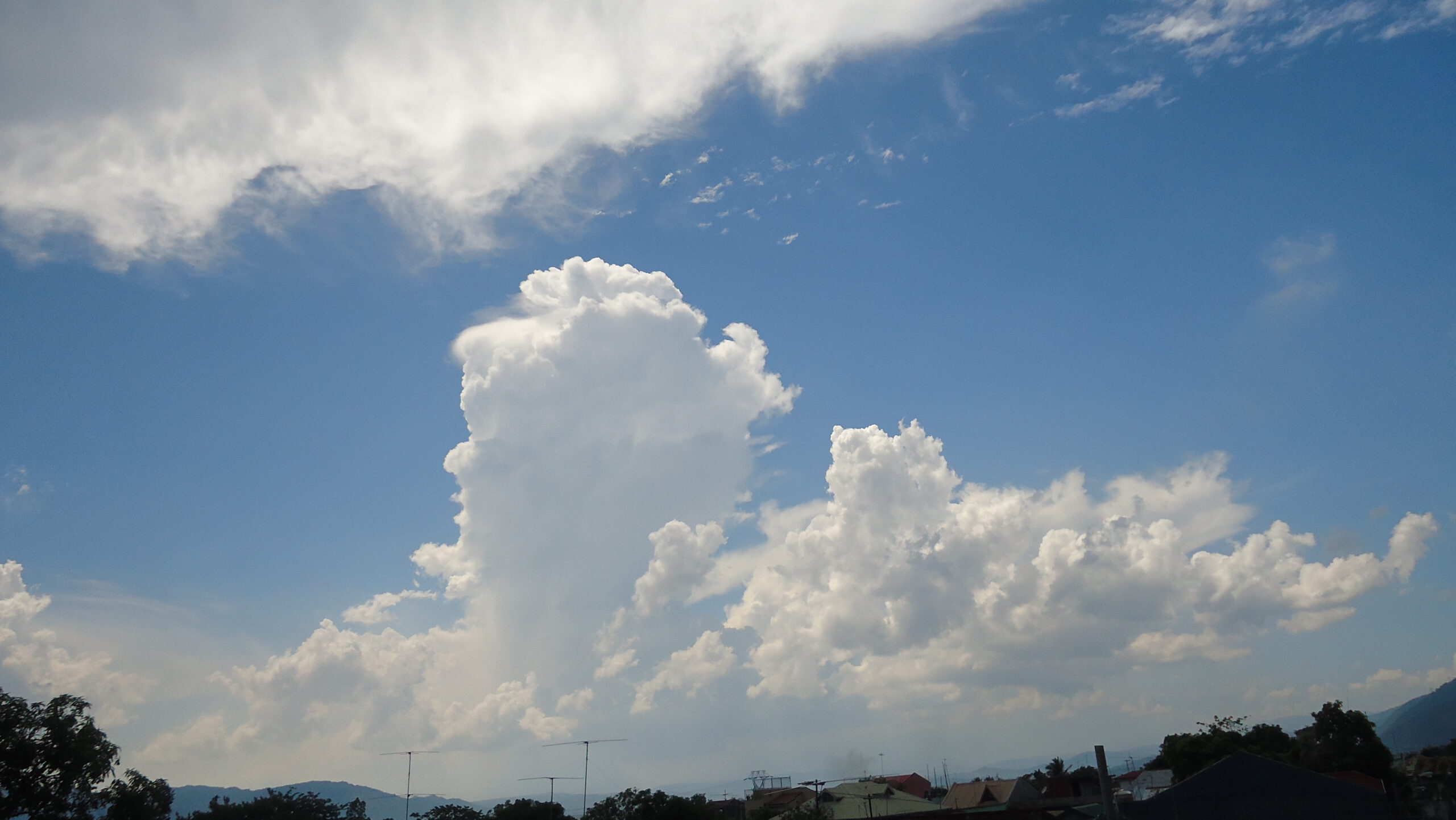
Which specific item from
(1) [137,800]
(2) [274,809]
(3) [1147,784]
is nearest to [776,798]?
(3) [1147,784]

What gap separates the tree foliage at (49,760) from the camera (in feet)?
166

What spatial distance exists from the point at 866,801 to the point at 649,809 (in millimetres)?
37808

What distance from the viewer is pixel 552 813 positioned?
72.9 meters

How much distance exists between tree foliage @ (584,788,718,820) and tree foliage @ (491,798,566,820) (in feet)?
20.3

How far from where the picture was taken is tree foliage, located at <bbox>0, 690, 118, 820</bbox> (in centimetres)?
5059

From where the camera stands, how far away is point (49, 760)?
51906 millimetres

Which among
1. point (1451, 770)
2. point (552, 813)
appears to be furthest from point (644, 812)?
point (1451, 770)

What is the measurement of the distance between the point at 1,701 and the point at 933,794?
114723mm

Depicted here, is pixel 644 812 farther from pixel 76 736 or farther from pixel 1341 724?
pixel 1341 724

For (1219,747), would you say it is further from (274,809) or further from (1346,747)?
(274,809)

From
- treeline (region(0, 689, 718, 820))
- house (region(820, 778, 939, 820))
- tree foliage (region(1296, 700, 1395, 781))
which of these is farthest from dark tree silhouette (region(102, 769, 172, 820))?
tree foliage (region(1296, 700, 1395, 781))

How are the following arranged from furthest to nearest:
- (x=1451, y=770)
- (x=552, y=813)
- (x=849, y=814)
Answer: (x=1451, y=770)
(x=849, y=814)
(x=552, y=813)

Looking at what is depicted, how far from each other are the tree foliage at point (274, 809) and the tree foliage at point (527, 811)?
13.8 metres

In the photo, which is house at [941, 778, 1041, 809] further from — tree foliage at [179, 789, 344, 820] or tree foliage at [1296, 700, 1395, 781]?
tree foliage at [179, 789, 344, 820]
